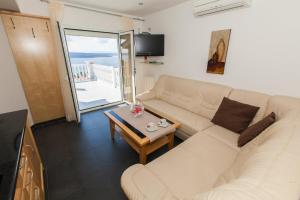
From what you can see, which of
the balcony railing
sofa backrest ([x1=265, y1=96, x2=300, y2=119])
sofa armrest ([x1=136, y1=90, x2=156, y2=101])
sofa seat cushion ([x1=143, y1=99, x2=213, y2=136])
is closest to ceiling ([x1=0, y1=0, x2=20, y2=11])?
sofa armrest ([x1=136, y1=90, x2=156, y2=101])

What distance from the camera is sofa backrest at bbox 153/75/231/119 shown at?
7.68 ft

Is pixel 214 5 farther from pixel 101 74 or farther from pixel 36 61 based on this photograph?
pixel 101 74

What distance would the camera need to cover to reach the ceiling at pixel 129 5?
2.70 meters

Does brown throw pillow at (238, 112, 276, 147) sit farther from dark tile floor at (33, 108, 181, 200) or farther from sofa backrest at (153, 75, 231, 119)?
dark tile floor at (33, 108, 181, 200)

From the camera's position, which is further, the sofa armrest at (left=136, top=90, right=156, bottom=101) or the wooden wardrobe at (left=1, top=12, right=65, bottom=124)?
the sofa armrest at (left=136, top=90, right=156, bottom=101)

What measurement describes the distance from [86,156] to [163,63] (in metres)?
2.58

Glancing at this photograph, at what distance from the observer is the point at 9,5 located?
2201 mm

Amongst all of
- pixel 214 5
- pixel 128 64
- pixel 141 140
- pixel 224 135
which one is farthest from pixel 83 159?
pixel 214 5

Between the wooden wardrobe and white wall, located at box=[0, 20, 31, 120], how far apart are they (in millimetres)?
88

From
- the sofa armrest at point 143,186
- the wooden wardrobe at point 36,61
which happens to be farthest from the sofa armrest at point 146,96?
the sofa armrest at point 143,186

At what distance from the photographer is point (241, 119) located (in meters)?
1.84

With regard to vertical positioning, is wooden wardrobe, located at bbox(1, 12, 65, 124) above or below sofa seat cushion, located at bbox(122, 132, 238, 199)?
above

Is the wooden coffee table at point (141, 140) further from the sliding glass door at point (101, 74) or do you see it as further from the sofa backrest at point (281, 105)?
the sliding glass door at point (101, 74)

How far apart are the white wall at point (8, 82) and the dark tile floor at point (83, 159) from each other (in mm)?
595
